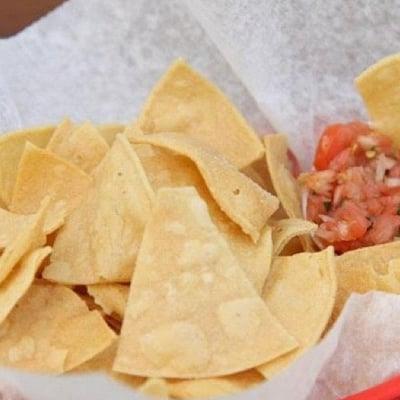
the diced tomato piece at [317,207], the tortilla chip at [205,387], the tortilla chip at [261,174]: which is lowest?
the diced tomato piece at [317,207]

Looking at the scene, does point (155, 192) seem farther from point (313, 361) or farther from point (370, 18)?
point (370, 18)

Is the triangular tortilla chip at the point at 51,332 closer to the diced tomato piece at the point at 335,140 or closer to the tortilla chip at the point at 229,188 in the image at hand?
the tortilla chip at the point at 229,188

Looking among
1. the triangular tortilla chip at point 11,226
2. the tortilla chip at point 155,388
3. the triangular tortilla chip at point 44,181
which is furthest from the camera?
the triangular tortilla chip at point 44,181

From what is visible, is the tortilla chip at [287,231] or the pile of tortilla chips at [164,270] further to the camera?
the tortilla chip at [287,231]

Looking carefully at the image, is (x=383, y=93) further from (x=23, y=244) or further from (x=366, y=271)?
(x=23, y=244)

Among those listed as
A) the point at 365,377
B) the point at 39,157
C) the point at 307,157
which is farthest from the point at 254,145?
the point at 365,377

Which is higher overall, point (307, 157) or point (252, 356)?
point (252, 356)

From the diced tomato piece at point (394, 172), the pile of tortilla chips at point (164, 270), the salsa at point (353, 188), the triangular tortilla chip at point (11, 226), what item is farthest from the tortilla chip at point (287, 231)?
the triangular tortilla chip at point (11, 226)

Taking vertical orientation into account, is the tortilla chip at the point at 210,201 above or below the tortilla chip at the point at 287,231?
above

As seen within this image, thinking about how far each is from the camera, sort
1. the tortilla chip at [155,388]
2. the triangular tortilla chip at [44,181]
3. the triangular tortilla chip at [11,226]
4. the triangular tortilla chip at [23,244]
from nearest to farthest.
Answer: the tortilla chip at [155,388] → the triangular tortilla chip at [23,244] → the triangular tortilla chip at [11,226] → the triangular tortilla chip at [44,181]
